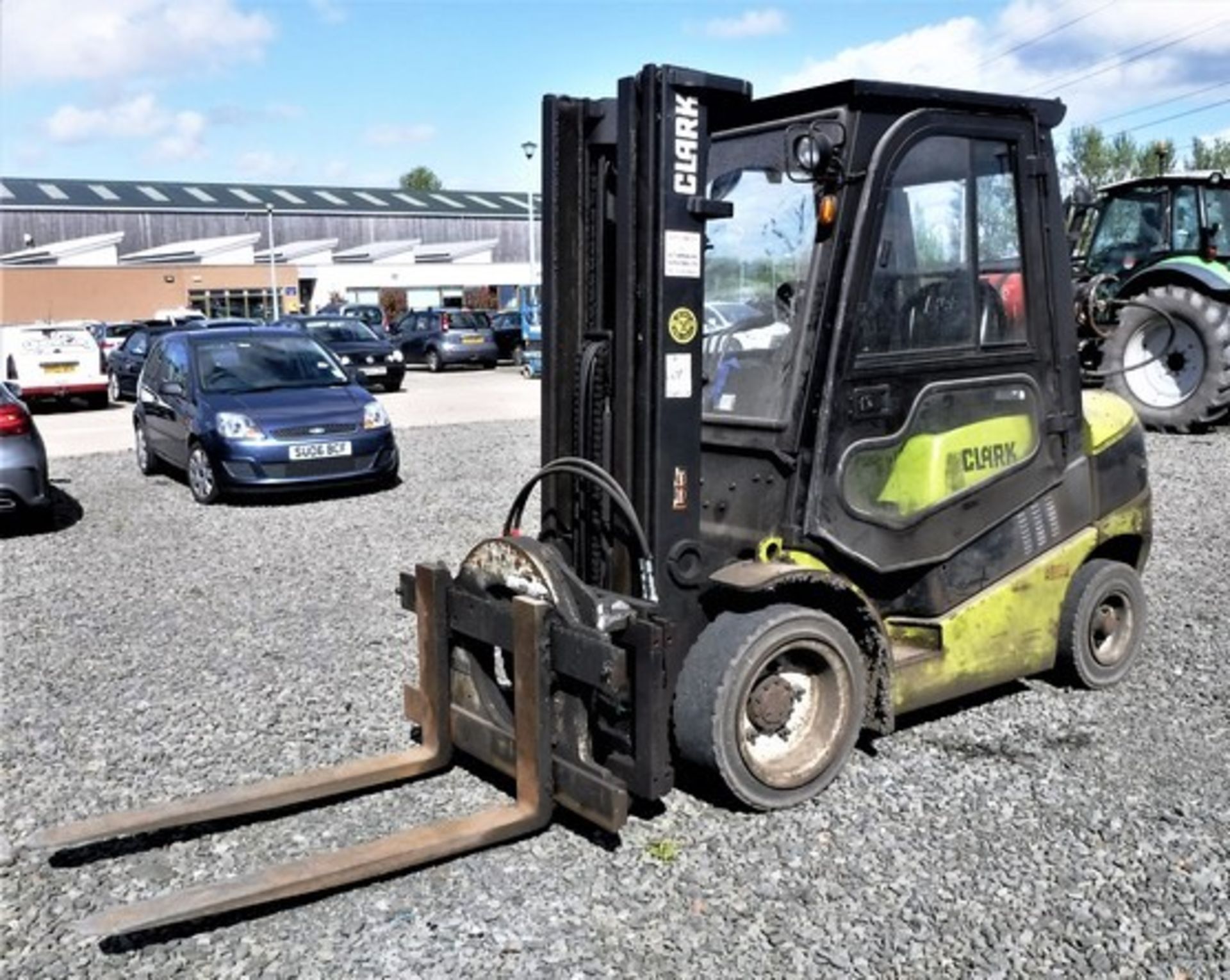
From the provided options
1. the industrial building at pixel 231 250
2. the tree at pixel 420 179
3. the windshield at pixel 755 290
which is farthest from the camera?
the tree at pixel 420 179

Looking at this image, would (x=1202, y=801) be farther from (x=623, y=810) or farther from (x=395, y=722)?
(x=395, y=722)

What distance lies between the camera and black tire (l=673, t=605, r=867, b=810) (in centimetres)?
420

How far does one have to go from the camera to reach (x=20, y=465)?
1033 centimetres

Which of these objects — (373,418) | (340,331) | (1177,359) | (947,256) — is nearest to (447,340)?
(340,331)

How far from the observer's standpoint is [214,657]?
265 inches

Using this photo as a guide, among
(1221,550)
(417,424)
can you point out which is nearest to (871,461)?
(1221,550)

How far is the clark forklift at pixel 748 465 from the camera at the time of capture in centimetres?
419

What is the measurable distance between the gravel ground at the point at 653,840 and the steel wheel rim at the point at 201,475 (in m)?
4.44

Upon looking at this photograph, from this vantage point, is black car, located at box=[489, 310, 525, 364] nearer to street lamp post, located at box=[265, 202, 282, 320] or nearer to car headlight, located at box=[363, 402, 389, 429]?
car headlight, located at box=[363, 402, 389, 429]

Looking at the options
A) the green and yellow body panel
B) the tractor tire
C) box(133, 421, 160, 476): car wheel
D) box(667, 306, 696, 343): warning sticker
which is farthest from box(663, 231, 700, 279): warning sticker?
box(133, 421, 160, 476): car wheel

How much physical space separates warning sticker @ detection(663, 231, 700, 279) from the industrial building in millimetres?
52549

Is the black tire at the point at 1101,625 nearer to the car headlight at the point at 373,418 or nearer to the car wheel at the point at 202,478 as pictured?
the car headlight at the point at 373,418

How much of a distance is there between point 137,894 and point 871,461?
301cm

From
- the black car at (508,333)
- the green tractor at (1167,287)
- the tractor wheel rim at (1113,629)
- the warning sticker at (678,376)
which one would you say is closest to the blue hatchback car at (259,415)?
the green tractor at (1167,287)
